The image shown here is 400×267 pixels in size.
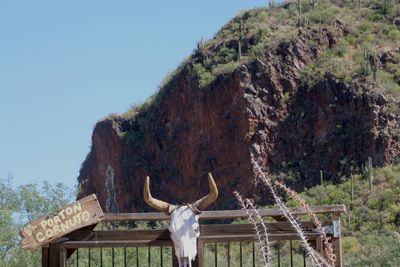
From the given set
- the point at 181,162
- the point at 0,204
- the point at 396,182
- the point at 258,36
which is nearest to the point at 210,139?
the point at 181,162

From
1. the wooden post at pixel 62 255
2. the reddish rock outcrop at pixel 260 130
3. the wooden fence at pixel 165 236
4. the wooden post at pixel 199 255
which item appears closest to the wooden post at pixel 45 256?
the wooden fence at pixel 165 236

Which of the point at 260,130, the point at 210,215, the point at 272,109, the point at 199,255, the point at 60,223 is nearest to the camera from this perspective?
the point at 60,223

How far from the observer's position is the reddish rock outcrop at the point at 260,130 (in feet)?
152

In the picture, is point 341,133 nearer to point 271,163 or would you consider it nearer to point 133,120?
point 271,163

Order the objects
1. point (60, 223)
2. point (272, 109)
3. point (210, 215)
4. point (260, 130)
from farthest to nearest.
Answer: point (272, 109), point (260, 130), point (210, 215), point (60, 223)

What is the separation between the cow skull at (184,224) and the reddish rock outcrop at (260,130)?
3531cm

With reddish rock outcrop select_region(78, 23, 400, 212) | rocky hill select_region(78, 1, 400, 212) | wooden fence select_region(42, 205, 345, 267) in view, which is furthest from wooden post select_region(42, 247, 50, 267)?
rocky hill select_region(78, 1, 400, 212)

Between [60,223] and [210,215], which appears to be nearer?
[60,223]

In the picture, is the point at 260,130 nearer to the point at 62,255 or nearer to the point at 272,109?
the point at 272,109

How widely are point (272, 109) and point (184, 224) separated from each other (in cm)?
3984

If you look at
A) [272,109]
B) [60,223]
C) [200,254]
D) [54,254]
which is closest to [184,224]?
[200,254]

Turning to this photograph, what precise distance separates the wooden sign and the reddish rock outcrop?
35480 mm

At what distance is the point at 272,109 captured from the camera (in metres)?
48.9

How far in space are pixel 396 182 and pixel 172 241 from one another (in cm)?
3216
